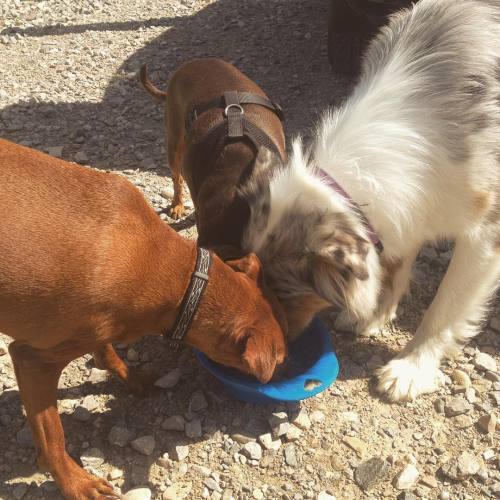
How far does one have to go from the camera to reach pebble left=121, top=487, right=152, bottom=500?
311cm

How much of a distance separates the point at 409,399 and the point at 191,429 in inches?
47.2

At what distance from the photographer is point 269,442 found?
335cm

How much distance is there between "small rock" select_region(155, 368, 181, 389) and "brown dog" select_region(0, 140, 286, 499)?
2.02 ft

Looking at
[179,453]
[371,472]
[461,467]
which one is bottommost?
[179,453]

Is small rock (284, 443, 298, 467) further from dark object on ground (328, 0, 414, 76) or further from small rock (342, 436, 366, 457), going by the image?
dark object on ground (328, 0, 414, 76)

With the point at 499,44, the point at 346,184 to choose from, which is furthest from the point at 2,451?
the point at 499,44

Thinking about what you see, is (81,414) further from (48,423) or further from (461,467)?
(461,467)

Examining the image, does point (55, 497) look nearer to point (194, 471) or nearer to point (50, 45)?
point (194, 471)

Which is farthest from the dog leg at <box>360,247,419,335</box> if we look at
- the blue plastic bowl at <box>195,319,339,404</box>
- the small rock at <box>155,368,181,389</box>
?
the small rock at <box>155,368,181,389</box>

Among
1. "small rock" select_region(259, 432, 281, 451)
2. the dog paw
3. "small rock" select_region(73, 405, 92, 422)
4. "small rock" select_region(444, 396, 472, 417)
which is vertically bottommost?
"small rock" select_region(73, 405, 92, 422)

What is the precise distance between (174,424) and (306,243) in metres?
1.18

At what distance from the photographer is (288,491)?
3189mm

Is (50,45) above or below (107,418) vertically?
above

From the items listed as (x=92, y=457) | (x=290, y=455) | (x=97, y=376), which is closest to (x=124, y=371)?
(x=97, y=376)
